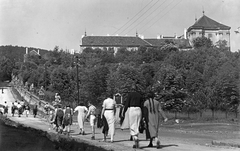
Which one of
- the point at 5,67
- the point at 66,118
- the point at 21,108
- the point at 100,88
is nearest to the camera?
the point at 66,118

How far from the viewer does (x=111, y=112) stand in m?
18.4

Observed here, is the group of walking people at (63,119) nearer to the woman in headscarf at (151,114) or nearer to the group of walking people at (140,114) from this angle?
the group of walking people at (140,114)

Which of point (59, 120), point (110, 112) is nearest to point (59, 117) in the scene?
point (59, 120)

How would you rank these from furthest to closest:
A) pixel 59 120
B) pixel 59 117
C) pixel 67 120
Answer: pixel 59 120 < pixel 59 117 < pixel 67 120

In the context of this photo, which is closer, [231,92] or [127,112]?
[127,112]

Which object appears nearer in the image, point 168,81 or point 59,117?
point 59,117

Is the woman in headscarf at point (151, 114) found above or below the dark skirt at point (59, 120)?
above

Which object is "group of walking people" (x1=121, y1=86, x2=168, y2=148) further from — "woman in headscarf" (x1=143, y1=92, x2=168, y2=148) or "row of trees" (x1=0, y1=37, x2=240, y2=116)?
"row of trees" (x1=0, y1=37, x2=240, y2=116)

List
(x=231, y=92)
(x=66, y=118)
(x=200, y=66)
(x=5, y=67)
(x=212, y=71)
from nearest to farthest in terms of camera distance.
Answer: (x=66, y=118) < (x=231, y=92) < (x=212, y=71) < (x=200, y=66) < (x=5, y=67)

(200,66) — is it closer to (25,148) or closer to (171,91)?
(171,91)

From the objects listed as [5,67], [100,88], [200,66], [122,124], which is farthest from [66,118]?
[5,67]

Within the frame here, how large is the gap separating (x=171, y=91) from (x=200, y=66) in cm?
4282

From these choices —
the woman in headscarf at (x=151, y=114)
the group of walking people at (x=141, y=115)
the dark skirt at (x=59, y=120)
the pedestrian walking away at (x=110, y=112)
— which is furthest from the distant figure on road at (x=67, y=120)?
the woman in headscarf at (x=151, y=114)

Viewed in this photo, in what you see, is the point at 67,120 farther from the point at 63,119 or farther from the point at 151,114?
the point at 151,114
